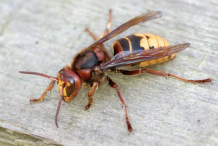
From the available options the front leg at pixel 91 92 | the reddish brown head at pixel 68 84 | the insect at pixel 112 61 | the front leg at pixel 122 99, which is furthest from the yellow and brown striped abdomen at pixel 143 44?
the reddish brown head at pixel 68 84

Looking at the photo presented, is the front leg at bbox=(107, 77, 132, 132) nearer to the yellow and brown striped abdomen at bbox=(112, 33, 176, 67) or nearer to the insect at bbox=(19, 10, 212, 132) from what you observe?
the insect at bbox=(19, 10, 212, 132)

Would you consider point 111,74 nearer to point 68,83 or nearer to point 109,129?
point 68,83

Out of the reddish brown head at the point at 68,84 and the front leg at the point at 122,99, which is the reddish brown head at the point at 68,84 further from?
the front leg at the point at 122,99

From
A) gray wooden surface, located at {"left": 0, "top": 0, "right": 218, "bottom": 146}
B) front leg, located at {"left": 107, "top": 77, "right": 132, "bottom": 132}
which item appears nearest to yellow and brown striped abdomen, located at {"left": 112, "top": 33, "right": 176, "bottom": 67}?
gray wooden surface, located at {"left": 0, "top": 0, "right": 218, "bottom": 146}

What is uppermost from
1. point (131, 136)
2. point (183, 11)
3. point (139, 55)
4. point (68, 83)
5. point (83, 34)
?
point (183, 11)

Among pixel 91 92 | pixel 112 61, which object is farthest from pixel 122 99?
pixel 112 61

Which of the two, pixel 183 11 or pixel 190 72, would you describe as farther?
pixel 183 11

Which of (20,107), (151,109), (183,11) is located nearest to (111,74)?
(151,109)
